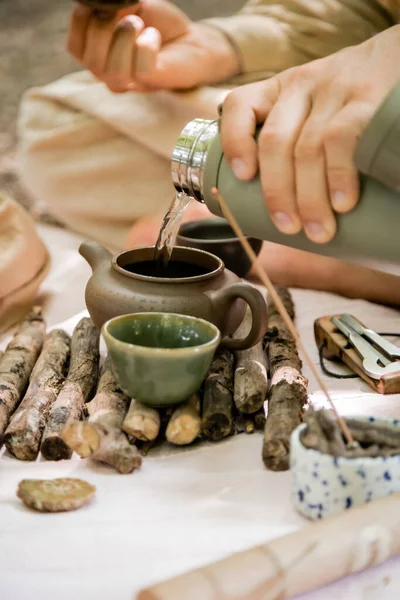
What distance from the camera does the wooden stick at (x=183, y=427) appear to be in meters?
1.19

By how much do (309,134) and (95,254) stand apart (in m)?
0.53

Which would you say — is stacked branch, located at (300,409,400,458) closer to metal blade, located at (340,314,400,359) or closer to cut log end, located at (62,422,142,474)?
cut log end, located at (62,422,142,474)

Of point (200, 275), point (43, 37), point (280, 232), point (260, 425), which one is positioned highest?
point (280, 232)

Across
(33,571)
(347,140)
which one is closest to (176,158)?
(347,140)

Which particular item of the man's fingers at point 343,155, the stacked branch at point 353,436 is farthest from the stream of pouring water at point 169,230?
the stacked branch at point 353,436

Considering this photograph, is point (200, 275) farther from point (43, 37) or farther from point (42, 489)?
point (43, 37)

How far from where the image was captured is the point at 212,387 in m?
1.28

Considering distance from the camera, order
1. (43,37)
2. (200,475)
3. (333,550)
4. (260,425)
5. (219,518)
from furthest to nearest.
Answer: (43,37)
(260,425)
(200,475)
(219,518)
(333,550)

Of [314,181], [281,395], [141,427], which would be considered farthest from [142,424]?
[314,181]

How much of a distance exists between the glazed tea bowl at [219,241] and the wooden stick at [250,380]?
27 cm

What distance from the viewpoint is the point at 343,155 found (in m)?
1.08

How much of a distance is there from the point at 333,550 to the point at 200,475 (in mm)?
317

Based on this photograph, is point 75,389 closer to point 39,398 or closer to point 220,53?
point 39,398

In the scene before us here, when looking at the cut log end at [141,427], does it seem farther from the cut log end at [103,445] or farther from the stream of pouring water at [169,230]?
the stream of pouring water at [169,230]
